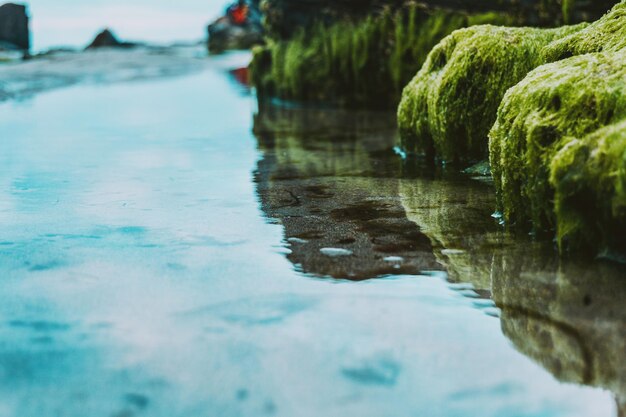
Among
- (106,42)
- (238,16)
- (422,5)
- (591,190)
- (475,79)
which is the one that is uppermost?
(238,16)

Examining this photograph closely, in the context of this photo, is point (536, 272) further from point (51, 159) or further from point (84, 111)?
point (84, 111)

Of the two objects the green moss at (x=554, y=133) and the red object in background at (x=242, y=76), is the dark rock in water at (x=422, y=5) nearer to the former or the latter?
the red object in background at (x=242, y=76)

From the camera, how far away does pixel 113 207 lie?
15.7 ft

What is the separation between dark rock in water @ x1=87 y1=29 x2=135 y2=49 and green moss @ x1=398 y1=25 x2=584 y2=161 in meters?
43.8

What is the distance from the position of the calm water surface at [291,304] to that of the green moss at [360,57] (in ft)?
18.8

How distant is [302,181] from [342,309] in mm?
2927

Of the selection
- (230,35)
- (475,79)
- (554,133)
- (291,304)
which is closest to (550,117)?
(554,133)

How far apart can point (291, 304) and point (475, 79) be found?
350cm

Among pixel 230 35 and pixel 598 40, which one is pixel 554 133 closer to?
pixel 598 40

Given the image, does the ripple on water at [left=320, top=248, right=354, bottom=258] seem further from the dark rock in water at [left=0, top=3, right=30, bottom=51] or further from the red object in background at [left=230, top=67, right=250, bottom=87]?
the dark rock in water at [left=0, top=3, right=30, bottom=51]

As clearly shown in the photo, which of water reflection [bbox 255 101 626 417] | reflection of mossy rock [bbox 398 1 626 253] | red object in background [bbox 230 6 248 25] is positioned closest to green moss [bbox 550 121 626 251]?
reflection of mossy rock [bbox 398 1 626 253]

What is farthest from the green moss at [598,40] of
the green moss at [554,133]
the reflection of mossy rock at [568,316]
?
the reflection of mossy rock at [568,316]

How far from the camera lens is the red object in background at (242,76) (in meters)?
18.6

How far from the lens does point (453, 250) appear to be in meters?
3.77
